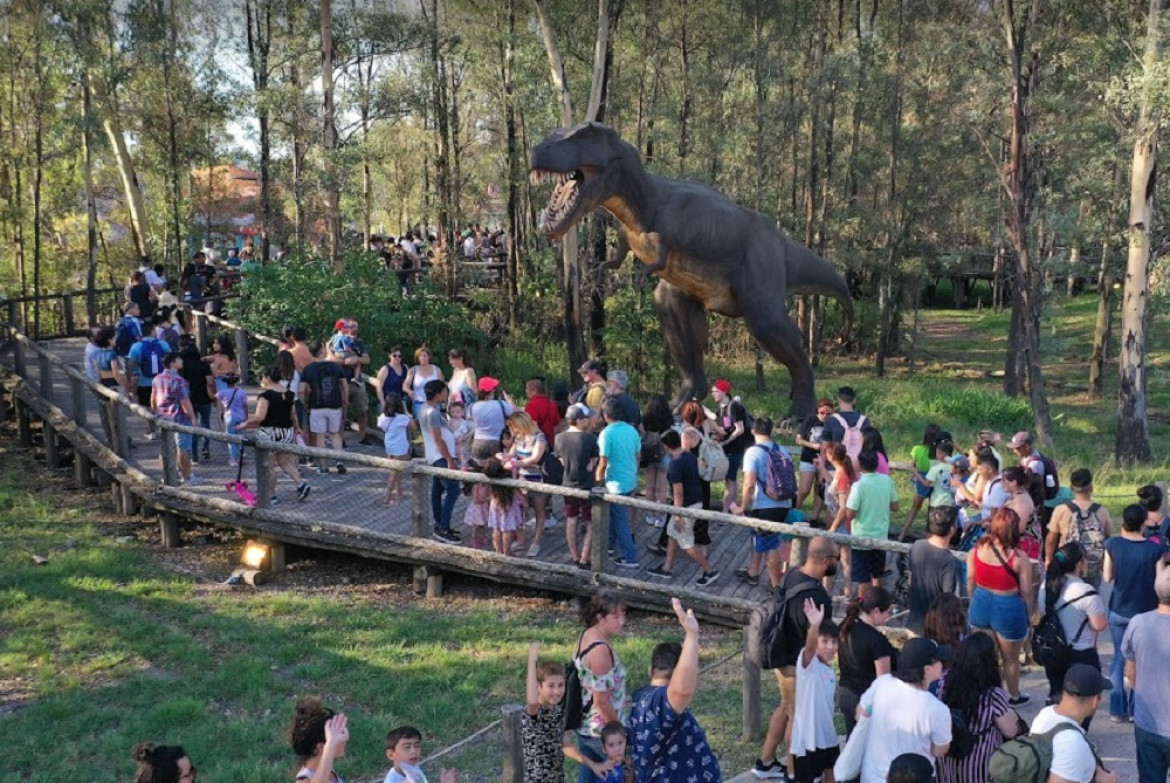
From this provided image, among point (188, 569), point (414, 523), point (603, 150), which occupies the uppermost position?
point (603, 150)

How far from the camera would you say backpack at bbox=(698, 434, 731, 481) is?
1012cm

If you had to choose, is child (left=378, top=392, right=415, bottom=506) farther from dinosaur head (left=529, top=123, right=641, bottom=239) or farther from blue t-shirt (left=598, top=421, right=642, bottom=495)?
blue t-shirt (left=598, top=421, right=642, bottom=495)

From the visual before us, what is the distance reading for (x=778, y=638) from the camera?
6.01 meters

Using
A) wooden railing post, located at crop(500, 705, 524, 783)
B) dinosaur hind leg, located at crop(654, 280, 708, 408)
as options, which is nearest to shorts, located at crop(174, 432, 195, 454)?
dinosaur hind leg, located at crop(654, 280, 708, 408)

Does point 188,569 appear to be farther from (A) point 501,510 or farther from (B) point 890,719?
(B) point 890,719

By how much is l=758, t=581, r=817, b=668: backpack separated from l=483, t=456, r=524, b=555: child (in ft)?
12.5

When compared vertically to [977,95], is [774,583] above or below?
below

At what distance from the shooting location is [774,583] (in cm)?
878

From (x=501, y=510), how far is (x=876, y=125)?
25784 millimetres

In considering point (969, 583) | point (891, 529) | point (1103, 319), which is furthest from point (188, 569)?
point (1103, 319)

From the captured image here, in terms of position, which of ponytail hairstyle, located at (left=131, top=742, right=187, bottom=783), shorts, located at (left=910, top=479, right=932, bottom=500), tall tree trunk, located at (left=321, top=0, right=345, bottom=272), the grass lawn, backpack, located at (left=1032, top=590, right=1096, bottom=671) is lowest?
the grass lawn

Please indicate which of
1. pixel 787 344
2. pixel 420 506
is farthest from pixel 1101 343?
pixel 420 506

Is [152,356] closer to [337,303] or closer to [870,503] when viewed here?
[337,303]

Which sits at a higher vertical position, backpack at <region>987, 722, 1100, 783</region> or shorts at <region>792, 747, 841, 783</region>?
backpack at <region>987, 722, 1100, 783</region>
